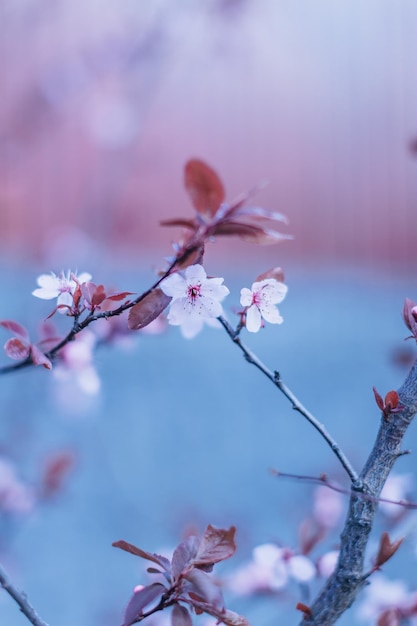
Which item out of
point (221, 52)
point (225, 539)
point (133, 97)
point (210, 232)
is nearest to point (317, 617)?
point (225, 539)

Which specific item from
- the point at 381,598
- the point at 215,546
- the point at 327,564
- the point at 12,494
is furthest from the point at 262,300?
the point at 12,494

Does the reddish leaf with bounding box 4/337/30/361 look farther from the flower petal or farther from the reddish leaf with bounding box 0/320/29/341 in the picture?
the flower petal

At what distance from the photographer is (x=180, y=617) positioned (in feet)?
1.59

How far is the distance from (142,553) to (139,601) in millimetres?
37

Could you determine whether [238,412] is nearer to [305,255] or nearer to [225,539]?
[305,255]

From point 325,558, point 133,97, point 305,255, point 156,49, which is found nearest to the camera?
point 325,558

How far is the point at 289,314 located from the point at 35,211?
130 centimetres

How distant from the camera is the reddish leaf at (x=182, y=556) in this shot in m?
0.50

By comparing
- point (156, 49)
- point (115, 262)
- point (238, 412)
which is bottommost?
point (238, 412)

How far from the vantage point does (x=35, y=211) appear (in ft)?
9.28

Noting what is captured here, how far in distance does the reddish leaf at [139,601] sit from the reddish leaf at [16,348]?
226 mm

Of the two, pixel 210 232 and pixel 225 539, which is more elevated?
pixel 210 232

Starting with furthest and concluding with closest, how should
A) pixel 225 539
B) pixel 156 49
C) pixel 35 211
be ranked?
pixel 35 211 → pixel 156 49 → pixel 225 539

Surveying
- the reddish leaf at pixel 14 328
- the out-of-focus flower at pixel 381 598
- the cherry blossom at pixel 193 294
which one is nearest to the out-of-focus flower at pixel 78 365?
the reddish leaf at pixel 14 328
